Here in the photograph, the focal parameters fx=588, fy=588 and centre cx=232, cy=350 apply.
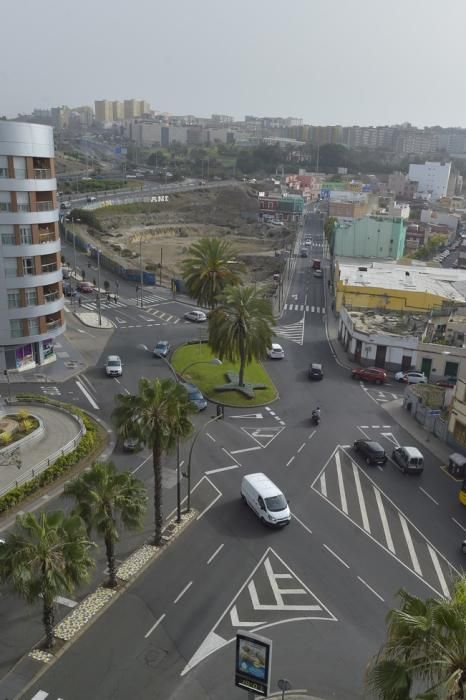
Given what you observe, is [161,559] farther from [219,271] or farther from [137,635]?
[219,271]

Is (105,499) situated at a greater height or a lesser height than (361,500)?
greater

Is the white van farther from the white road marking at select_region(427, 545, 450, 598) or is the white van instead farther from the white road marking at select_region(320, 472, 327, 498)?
the white road marking at select_region(427, 545, 450, 598)

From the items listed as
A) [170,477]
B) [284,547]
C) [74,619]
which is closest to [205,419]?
[170,477]

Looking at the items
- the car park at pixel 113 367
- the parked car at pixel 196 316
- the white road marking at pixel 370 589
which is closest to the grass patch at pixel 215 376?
the car park at pixel 113 367

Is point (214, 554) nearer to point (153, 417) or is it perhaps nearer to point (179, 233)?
point (153, 417)

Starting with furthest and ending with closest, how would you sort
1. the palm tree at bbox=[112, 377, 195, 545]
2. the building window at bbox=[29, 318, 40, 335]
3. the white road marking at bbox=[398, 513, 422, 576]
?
1. the building window at bbox=[29, 318, 40, 335]
2. the white road marking at bbox=[398, 513, 422, 576]
3. the palm tree at bbox=[112, 377, 195, 545]

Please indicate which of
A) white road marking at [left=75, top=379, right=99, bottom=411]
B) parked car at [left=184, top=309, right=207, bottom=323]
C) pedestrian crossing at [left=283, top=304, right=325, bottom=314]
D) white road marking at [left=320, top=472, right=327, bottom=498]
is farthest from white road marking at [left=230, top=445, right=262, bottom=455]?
pedestrian crossing at [left=283, top=304, right=325, bottom=314]

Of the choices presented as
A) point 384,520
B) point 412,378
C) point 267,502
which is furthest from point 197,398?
point 412,378
